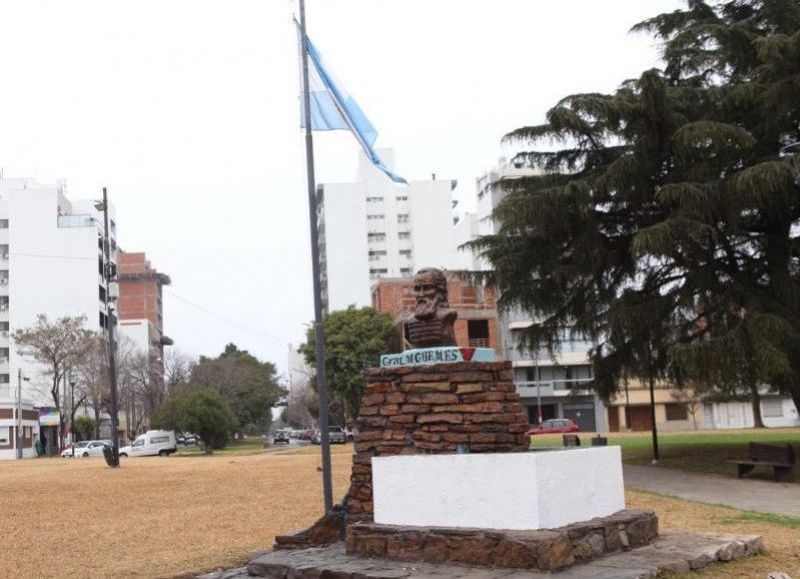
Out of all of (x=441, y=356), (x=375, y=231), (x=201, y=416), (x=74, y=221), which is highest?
(x=74, y=221)

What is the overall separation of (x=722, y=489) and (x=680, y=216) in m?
5.83

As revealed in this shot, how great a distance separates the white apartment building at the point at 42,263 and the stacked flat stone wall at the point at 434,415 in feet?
260

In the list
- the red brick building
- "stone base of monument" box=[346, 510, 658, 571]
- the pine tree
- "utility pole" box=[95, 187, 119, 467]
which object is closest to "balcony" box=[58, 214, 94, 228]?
the red brick building

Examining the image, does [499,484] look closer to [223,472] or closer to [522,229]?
[522,229]

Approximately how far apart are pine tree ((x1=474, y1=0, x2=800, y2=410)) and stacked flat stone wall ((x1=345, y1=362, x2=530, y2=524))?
11404 mm

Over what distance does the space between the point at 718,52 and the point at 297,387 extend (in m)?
Result: 86.4

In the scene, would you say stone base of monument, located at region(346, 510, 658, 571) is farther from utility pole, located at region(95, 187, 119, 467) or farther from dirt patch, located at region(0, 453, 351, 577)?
utility pole, located at region(95, 187, 119, 467)

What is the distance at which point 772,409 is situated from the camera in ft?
227

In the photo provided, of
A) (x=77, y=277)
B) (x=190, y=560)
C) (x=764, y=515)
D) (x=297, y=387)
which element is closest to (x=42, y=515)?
(x=190, y=560)

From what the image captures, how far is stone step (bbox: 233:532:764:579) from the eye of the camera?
24.7 feet

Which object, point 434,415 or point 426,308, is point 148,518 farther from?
point 434,415

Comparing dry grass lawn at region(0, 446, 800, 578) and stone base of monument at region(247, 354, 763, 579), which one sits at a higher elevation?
stone base of monument at region(247, 354, 763, 579)

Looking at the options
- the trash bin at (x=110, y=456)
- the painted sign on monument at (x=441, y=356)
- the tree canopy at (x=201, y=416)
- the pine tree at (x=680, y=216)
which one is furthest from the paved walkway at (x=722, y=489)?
the tree canopy at (x=201, y=416)

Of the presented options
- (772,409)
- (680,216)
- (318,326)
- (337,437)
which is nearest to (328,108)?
(318,326)
